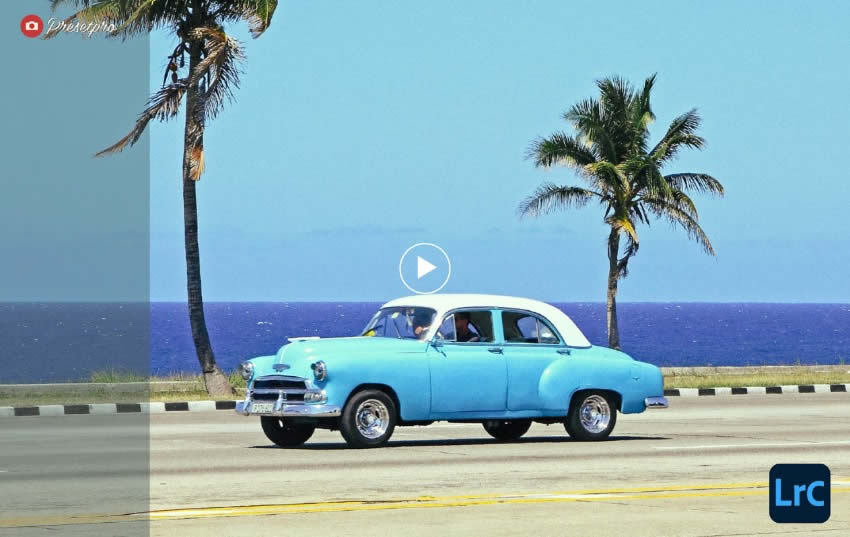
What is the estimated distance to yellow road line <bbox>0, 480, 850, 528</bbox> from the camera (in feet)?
38.0

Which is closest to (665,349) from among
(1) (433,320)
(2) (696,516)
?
(1) (433,320)

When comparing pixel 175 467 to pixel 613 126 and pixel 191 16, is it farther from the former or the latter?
pixel 613 126

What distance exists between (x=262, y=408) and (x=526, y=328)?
3566 millimetres

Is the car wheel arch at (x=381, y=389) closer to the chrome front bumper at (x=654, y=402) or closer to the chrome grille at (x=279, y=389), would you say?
the chrome grille at (x=279, y=389)

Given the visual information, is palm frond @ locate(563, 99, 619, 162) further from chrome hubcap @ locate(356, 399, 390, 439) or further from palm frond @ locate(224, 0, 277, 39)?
chrome hubcap @ locate(356, 399, 390, 439)

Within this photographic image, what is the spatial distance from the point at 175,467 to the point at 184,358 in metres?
85.2

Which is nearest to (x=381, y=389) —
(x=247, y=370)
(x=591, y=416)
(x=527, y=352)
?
(x=247, y=370)

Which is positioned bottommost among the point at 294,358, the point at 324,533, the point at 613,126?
the point at 324,533

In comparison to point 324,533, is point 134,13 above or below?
above

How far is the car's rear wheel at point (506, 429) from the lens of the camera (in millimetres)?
20062

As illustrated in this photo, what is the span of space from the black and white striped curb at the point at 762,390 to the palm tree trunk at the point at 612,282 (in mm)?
6141

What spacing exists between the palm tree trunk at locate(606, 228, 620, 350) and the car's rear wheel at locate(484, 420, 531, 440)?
19217mm

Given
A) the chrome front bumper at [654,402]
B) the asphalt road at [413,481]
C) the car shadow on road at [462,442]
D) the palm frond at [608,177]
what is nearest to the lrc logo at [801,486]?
the asphalt road at [413,481]

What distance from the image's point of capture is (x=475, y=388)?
1888 cm
